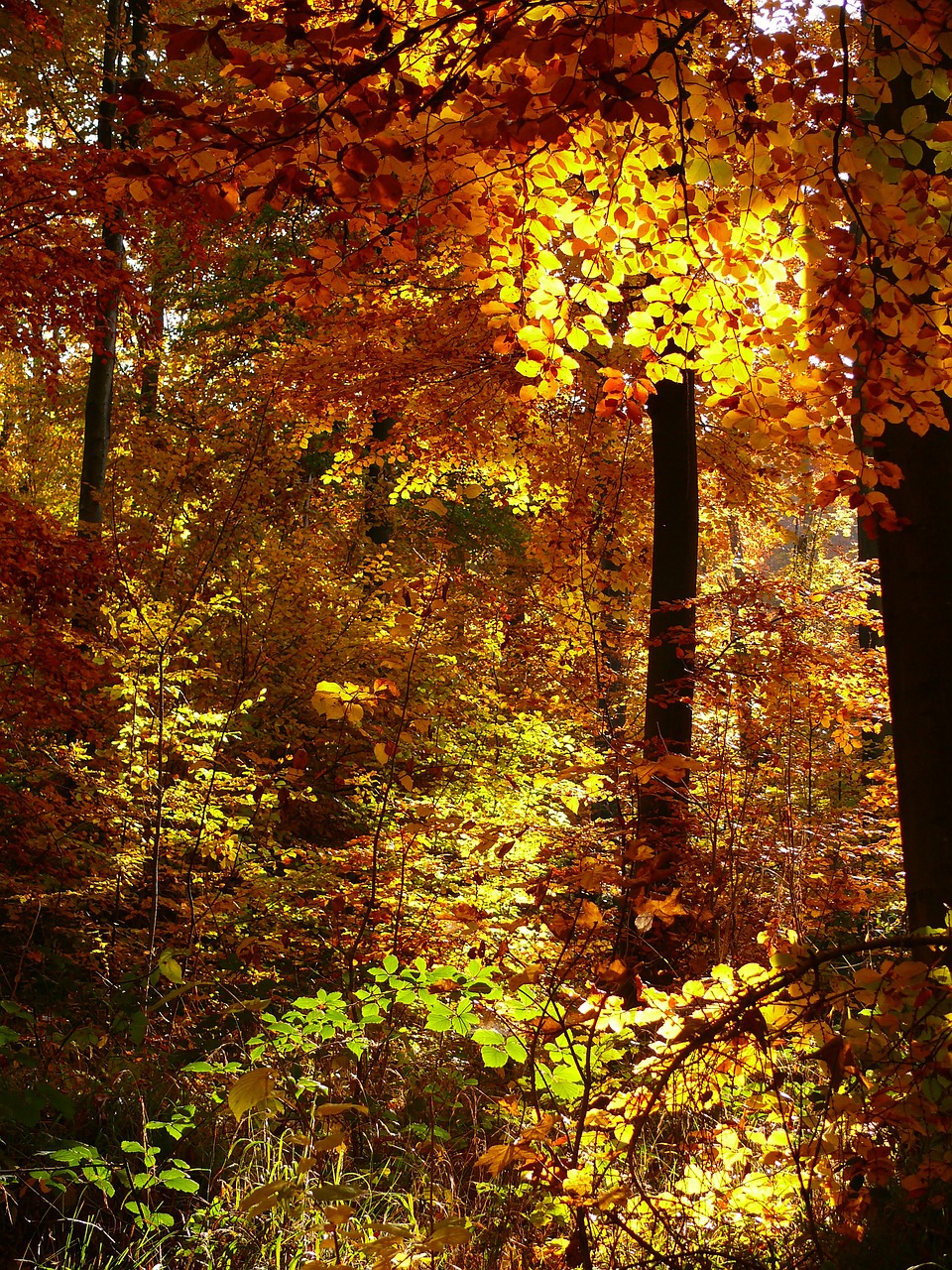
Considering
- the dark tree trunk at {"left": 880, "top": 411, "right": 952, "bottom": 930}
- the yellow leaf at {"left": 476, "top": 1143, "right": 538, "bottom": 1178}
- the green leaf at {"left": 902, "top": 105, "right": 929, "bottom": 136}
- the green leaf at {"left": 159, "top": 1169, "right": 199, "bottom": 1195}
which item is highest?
the green leaf at {"left": 902, "top": 105, "right": 929, "bottom": 136}

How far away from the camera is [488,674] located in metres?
10.0

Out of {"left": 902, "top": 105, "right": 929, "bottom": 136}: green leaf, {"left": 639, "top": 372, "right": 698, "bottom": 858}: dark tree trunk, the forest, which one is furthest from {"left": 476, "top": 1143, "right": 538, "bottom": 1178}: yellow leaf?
{"left": 639, "top": 372, "right": 698, "bottom": 858}: dark tree trunk

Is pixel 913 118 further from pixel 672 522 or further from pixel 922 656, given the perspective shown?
pixel 672 522

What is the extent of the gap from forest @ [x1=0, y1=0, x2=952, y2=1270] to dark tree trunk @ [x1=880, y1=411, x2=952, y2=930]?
0.6 inches

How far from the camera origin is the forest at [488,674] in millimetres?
2320

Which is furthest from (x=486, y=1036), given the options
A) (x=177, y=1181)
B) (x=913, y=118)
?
(x=913, y=118)

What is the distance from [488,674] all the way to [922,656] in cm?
709

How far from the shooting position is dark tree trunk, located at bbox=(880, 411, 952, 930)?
9.92ft

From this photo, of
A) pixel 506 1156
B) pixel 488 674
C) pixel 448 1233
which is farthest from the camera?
pixel 488 674

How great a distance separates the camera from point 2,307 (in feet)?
17.5

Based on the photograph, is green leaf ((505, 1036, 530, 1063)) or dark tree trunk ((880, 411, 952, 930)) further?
dark tree trunk ((880, 411, 952, 930))

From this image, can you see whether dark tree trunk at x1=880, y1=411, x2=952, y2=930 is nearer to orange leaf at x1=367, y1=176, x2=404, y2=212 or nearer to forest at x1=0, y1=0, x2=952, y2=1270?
A: forest at x1=0, y1=0, x2=952, y2=1270

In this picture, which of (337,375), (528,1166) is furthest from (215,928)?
(337,375)

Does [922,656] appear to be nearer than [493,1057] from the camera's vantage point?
No
